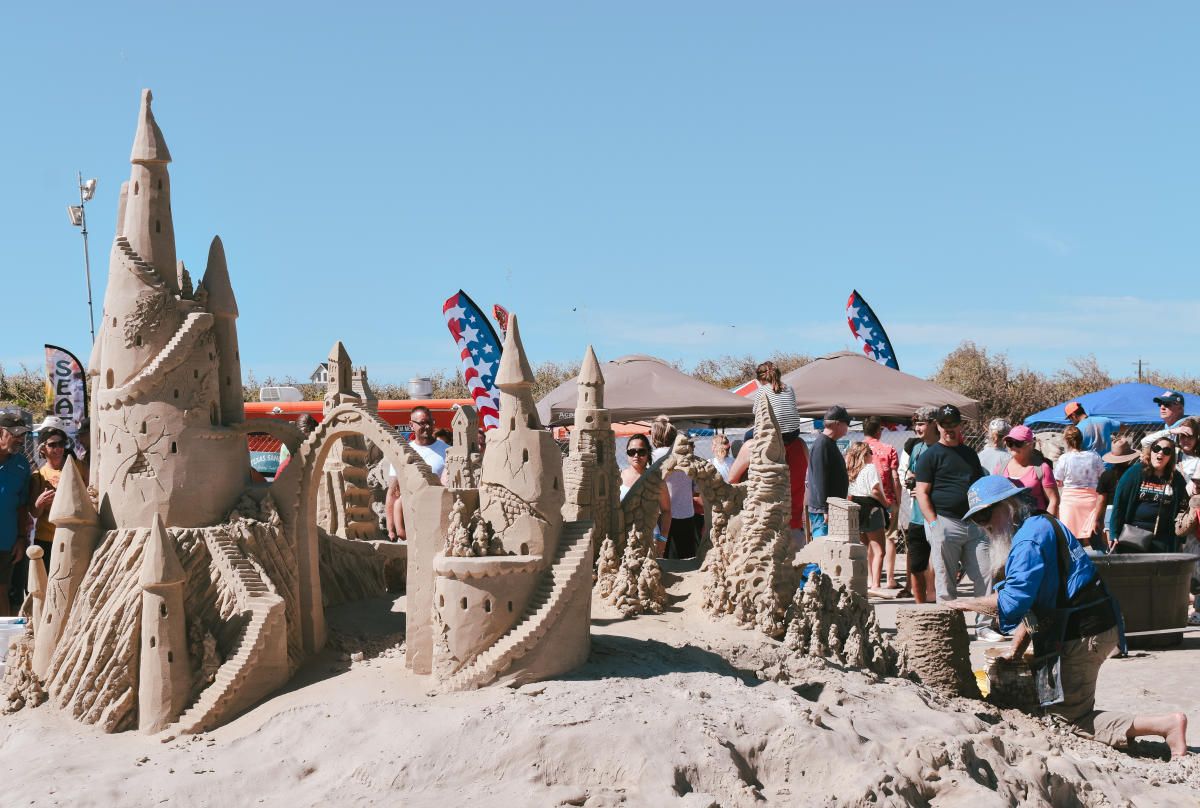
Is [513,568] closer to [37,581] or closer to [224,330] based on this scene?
[224,330]

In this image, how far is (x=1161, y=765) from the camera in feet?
25.3

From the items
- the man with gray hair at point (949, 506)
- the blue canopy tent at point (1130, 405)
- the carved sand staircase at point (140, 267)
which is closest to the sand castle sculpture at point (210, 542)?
the carved sand staircase at point (140, 267)

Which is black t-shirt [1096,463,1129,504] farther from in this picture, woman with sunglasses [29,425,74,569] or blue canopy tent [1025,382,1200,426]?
woman with sunglasses [29,425,74,569]

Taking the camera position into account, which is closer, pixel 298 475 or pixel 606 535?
pixel 298 475

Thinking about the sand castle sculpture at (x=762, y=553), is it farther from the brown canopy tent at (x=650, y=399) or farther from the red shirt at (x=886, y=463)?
the brown canopy tent at (x=650, y=399)

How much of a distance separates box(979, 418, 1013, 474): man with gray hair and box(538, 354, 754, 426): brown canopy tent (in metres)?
3.67

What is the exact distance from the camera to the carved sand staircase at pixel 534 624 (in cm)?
805

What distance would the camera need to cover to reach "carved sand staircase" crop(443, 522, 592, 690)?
26.4ft

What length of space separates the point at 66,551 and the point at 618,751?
4.77 m

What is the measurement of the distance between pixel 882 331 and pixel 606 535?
35.9 ft

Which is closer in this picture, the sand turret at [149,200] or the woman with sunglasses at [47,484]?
the sand turret at [149,200]

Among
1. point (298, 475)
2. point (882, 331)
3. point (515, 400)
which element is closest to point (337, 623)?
point (298, 475)

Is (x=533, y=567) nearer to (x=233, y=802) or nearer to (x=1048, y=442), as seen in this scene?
(x=233, y=802)

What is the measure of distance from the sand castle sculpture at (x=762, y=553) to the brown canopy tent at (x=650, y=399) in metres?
5.58
